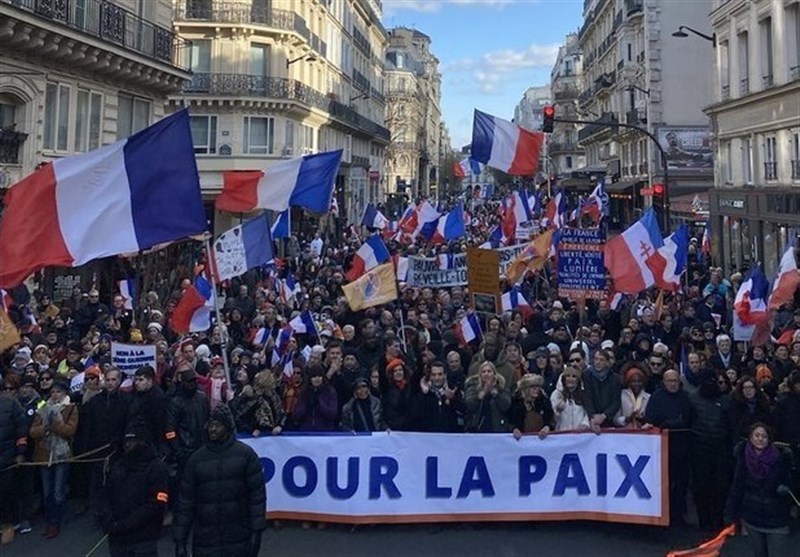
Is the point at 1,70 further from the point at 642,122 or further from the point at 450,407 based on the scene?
the point at 642,122

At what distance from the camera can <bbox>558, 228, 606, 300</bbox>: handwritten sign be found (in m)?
13.3

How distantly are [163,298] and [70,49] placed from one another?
6.03 m

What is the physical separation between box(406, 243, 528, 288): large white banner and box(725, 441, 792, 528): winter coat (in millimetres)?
8472

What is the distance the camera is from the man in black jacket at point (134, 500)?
18.5ft

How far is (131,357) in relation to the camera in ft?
30.3

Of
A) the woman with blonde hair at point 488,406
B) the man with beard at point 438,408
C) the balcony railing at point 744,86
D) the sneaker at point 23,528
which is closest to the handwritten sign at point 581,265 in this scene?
the man with beard at point 438,408

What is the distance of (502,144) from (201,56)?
21.2 meters

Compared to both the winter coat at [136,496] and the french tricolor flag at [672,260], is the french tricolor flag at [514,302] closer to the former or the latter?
the french tricolor flag at [672,260]

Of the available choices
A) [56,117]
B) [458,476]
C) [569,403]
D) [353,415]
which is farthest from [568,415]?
[56,117]

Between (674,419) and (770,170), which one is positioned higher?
(770,170)

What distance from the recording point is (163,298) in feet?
59.2

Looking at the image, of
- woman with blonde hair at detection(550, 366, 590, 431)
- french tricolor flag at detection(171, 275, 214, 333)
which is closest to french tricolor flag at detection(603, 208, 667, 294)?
woman with blonde hair at detection(550, 366, 590, 431)

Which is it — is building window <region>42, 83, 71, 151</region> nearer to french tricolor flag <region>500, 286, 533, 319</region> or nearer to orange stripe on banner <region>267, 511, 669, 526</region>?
french tricolor flag <region>500, 286, 533, 319</region>

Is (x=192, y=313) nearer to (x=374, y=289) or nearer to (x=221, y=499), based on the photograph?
(x=374, y=289)
